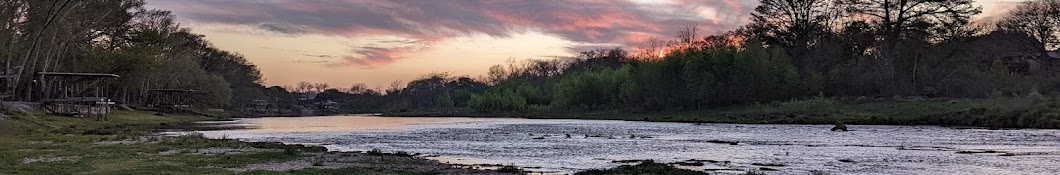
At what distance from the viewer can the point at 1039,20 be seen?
8162 centimetres

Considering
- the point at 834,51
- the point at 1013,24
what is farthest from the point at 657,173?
the point at 1013,24

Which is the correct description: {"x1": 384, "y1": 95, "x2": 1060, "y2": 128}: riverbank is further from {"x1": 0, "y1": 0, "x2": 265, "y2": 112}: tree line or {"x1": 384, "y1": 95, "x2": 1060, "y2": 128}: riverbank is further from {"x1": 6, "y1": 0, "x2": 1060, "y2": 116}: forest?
{"x1": 0, "y1": 0, "x2": 265, "y2": 112}: tree line

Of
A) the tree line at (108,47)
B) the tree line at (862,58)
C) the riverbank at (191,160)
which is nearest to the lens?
the riverbank at (191,160)

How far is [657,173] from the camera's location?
17.2 metres

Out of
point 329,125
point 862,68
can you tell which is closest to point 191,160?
point 329,125

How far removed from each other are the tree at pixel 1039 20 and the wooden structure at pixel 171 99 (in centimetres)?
8996

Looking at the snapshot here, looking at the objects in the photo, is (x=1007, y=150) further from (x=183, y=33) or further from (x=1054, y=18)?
(x=183, y=33)

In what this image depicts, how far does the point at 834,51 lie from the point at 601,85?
4861 cm

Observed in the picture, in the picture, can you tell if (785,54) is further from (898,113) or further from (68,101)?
(68,101)

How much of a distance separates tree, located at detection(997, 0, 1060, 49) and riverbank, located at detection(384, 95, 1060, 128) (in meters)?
21.3

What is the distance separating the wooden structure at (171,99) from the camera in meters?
97.5

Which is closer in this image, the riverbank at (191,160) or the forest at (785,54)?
the riverbank at (191,160)

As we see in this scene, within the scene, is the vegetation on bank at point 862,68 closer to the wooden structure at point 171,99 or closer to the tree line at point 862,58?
the tree line at point 862,58

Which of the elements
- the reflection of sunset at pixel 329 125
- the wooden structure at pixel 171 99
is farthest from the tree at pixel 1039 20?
the wooden structure at pixel 171 99
